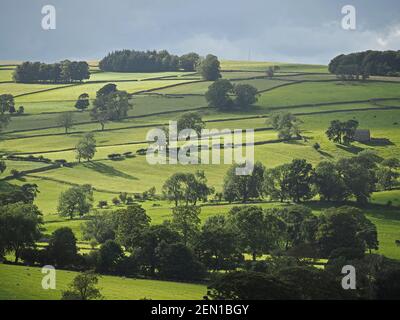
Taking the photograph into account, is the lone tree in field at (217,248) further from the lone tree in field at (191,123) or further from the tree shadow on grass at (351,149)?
the lone tree in field at (191,123)

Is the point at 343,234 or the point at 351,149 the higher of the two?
the point at 351,149

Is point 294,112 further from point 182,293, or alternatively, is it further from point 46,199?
point 182,293

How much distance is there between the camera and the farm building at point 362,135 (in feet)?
520

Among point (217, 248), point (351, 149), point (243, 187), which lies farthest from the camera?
point (351, 149)

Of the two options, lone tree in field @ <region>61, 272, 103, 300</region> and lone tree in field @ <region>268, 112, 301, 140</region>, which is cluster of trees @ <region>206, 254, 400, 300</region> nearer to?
lone tree in field @ <region>61, 272, 103, 300</region>

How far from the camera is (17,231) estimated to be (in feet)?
293

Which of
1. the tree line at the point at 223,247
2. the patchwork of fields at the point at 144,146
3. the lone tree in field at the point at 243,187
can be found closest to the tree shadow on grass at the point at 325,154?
the patchwork of fields at the point at 144,146

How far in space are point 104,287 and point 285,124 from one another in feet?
327

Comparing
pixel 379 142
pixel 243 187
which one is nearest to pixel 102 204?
pixel 243 187

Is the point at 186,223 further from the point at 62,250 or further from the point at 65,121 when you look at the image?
the point at 65,121

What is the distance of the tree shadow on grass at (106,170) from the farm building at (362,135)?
162 feet

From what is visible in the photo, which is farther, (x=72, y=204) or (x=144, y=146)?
(x=144, y=146)

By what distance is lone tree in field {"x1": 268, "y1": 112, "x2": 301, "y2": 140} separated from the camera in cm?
16450


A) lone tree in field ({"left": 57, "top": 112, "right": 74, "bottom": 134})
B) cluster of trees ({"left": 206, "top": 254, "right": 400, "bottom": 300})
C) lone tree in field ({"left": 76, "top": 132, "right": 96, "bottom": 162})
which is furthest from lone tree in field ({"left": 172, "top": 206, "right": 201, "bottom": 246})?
lone tree in field ({"left": 57, "top": 112, "right": 74, "bottom": 134})
